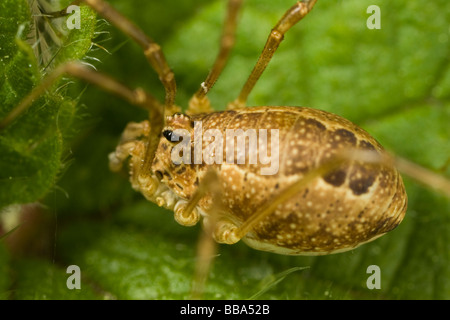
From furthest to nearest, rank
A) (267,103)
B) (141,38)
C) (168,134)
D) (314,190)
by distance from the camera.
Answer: (267,103)
(168,134)
(141,38)
(314,190)

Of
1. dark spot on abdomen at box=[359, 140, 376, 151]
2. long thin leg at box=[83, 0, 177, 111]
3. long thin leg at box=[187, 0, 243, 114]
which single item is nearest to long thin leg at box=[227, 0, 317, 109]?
long thin leg at box=[187, 0, 243, 114]

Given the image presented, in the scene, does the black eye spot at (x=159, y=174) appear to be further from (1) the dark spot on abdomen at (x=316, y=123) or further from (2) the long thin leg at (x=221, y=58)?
(1) the dark spot on abdomen at (x=316, y=123)

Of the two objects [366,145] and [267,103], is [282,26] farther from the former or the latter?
[366,145]

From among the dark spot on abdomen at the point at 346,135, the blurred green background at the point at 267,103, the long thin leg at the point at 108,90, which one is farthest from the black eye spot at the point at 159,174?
the dark spot on abdomen at the point at 346,135

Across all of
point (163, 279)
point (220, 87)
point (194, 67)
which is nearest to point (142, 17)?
point (194, 67)

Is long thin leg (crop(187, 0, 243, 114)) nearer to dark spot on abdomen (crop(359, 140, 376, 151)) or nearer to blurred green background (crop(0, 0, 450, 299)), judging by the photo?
blurred green background (crop(0, 0, 450, 299))

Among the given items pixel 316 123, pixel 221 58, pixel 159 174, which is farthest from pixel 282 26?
pixel 159 174
